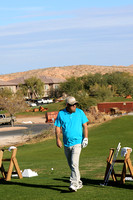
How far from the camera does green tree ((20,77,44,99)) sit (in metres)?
119

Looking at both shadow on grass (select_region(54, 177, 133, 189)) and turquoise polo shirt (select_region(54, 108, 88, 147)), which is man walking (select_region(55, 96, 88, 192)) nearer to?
turquoise polo shirt (select_region(54, 108, 88, 147))

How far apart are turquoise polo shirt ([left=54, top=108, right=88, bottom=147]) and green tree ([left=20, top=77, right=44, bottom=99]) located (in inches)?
4322

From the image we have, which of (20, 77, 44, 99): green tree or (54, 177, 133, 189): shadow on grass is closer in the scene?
(54, 177, 133, 189): shadow on grass

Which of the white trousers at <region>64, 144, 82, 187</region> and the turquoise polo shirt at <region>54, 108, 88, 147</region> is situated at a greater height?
the turquoise polo shirt at <region>54, 108, 88, 147</region>

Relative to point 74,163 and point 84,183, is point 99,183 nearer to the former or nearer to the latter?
point 84,183

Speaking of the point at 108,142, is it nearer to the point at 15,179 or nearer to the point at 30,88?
the point at 15,179

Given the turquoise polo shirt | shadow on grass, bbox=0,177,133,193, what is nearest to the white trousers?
the turquoise polo shirt

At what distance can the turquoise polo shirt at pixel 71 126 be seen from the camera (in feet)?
29.4

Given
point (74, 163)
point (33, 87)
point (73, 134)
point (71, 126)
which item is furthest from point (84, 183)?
point (33, 87)

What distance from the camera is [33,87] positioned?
120 meters

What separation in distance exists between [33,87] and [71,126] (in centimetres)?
11127

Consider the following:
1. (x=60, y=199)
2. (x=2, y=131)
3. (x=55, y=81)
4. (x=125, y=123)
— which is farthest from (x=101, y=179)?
(x=55, y=81)

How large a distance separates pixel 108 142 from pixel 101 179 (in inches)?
774

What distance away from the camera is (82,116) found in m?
9.07
